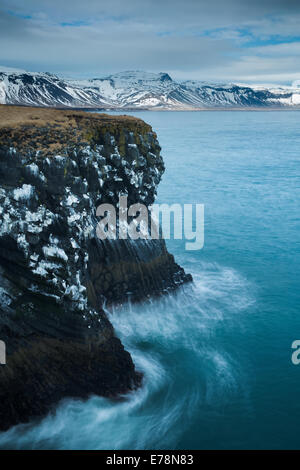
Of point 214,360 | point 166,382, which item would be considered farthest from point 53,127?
point 214,360

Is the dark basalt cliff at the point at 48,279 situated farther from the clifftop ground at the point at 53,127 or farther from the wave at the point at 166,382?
the wave at the point at 166,382

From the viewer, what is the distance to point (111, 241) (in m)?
24.4

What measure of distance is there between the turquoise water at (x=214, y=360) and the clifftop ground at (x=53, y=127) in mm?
10662

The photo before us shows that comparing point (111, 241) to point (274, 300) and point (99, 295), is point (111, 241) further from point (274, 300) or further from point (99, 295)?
point (274, 300)

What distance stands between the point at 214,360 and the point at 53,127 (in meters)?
15.3

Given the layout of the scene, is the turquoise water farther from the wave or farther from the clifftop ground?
the clifftop ground

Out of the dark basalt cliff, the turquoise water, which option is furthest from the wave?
the dark basalt cliff

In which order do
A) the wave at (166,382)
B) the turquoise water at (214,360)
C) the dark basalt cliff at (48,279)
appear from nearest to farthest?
1. the wave at (166,382)
2. the turquoise water at (214,360)
3. the dark basalt cliff at (48,279)

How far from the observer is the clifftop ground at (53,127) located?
19469 millimetres

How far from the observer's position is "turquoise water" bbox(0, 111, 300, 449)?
17062 mm

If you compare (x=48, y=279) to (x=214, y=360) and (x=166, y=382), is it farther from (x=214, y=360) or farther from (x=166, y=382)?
(x=214, y=360)

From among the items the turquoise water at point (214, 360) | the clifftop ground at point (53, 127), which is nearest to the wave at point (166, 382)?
the turquoise water at point (214, 360)
